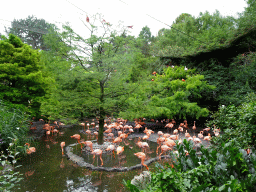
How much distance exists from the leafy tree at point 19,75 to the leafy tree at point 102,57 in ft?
9.31

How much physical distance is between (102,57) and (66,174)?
Answer: 3269 mm

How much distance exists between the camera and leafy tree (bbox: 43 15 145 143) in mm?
4844

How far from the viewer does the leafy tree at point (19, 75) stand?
6.83 m

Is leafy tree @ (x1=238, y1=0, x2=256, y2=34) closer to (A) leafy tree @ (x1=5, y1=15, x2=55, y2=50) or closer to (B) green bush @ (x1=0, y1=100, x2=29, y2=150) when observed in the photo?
(B) green bush @ (x1=0, y1=100, x2=29, y2=150)

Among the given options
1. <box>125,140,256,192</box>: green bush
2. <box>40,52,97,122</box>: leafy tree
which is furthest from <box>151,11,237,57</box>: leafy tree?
<box>125,140,256,192</box>: green bush

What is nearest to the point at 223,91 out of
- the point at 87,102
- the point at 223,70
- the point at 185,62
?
the point at 223,70

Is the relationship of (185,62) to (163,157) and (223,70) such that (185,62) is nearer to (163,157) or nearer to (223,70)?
(223,70)

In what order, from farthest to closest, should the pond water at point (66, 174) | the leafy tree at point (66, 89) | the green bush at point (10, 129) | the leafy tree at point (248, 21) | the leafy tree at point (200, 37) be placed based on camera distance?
the leafy tree at point (200, 37)
the leafy tree at point (248, 21)
the leafy tree at point (66, 89)
the green bush at point (10, 129)
the pond water at point (66, 174)

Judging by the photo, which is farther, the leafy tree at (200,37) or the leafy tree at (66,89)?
the leafy tree at (200,37)

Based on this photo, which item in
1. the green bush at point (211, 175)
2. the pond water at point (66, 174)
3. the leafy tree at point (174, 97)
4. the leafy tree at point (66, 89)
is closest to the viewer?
the green bush at point (211, 175)

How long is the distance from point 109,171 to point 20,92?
5585 millimetres

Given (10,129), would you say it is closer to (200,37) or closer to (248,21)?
(248,21)

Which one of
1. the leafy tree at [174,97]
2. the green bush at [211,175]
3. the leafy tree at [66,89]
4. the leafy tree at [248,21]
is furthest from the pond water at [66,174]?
the leafy tree at [248,21]

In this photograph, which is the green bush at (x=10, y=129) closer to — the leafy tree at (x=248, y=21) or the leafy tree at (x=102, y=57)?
the leafy tree at (x=102, y=57)
